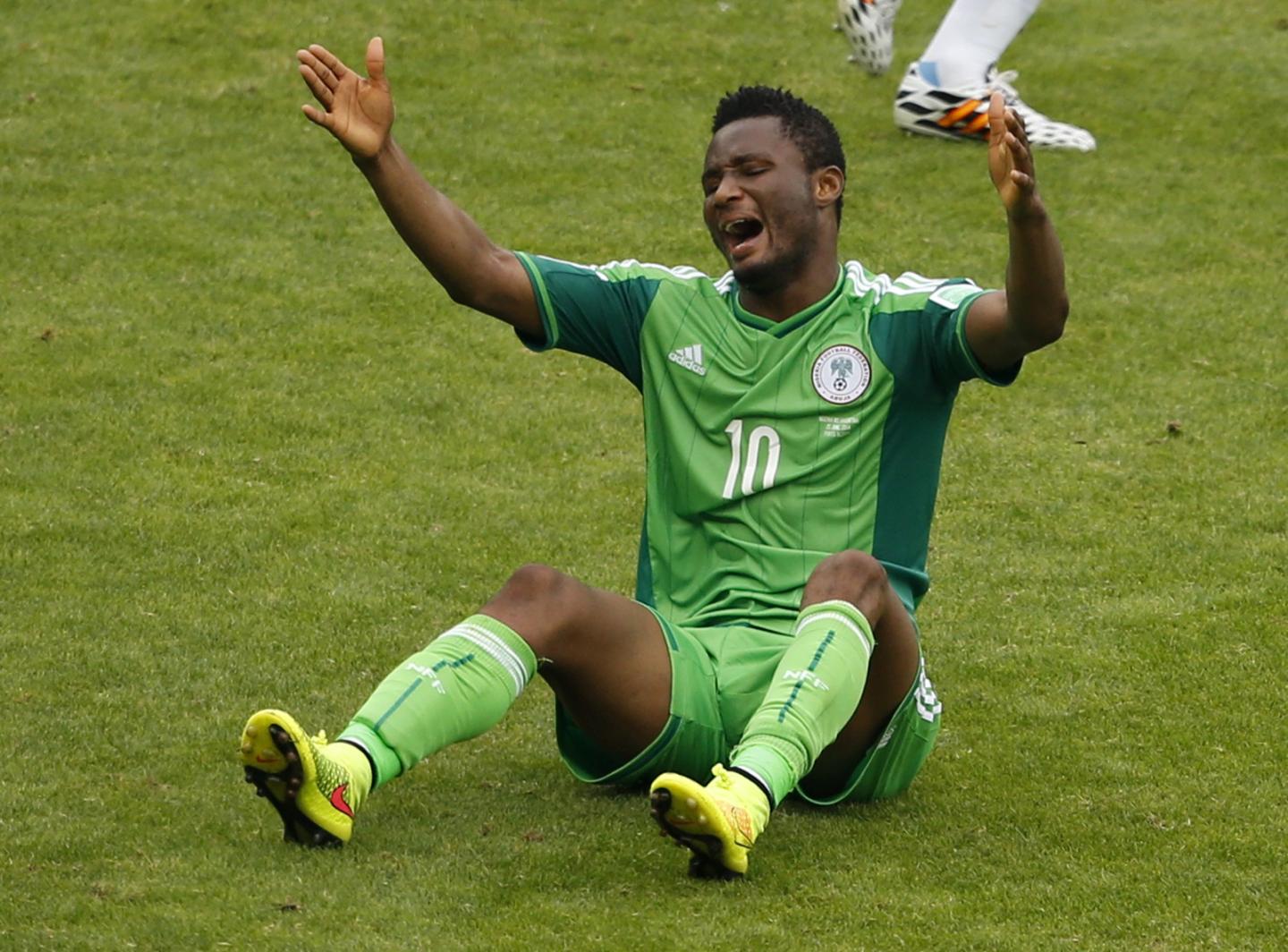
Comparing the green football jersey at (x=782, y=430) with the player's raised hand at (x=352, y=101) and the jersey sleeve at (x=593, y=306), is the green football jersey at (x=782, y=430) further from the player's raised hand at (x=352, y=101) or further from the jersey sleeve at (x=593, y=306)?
the player's raised hand at (x=352, y=101)

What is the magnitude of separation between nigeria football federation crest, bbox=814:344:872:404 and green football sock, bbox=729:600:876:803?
26.4 inches

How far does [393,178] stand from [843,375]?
3.74 feet

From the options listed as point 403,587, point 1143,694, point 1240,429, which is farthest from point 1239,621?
point 403,587

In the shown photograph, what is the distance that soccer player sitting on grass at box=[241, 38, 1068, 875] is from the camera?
4.42 metres

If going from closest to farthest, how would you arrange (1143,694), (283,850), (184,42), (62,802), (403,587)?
(283,850), (62,802), (1143,694), (403,587), (184,42)

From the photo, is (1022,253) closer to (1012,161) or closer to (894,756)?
(1012,161)

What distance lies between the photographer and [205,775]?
199 inches

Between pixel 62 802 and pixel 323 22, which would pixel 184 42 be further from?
pixel 62 802

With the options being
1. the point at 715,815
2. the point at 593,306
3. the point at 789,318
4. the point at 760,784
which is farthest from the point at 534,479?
the point at 715,815

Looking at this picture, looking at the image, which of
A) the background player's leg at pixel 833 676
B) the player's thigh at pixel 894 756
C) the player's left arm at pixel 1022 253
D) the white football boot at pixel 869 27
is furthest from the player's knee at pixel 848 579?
the white football boot at pixel 869 27

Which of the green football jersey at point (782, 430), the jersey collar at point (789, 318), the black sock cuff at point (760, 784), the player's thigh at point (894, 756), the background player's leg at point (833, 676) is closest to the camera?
the black sock cuff at point (760, 784)

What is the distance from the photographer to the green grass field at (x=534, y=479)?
14.3 ft

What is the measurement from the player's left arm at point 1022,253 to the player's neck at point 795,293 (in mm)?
544

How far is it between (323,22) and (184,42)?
0.81m
